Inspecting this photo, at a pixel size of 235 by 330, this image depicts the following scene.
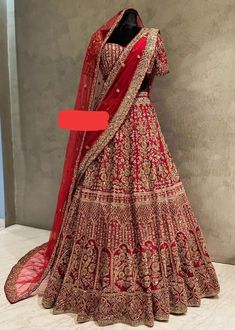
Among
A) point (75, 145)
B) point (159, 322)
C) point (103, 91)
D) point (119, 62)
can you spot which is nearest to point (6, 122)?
point (75, 145)

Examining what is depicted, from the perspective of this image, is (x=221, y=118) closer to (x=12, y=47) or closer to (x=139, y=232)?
(x=139, y=232)

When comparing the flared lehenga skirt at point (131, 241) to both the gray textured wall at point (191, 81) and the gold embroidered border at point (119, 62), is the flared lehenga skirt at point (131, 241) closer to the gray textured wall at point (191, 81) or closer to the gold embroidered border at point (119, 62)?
the gold embroidered border at point (119, 62)

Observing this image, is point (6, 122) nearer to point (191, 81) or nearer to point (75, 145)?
point (75, 145)

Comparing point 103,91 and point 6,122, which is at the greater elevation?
point 103,91

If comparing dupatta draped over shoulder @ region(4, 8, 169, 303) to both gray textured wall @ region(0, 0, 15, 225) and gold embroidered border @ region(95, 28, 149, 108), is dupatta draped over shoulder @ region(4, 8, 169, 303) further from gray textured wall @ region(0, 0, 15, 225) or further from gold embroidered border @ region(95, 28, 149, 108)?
gray textured wall @ region(0, 0, 15, 225)

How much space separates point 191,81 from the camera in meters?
2.42

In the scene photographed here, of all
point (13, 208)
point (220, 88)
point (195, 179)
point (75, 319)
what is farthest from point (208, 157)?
point (13, 208)

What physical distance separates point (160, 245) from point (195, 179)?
72 centimetres

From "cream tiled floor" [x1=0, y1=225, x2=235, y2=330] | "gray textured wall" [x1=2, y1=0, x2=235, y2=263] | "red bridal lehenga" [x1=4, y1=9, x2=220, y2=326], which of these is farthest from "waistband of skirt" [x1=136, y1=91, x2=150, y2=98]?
"cream tiled floor" [x1=0, y1=225, x2=235, y2=330]

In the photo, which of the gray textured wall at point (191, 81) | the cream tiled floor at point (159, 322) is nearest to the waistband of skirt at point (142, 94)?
the gray textured wall at point (191, 81)

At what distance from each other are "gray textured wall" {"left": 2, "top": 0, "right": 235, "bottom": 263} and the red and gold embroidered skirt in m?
0.47

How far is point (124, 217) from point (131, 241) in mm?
110

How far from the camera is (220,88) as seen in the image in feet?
7.71

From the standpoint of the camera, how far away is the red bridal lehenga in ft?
6.08
